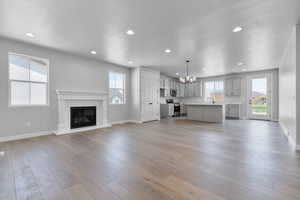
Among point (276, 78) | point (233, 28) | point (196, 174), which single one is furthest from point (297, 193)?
point (276, 78)

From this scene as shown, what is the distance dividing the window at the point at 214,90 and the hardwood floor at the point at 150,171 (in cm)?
584

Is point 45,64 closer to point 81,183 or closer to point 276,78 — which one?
point 81,183

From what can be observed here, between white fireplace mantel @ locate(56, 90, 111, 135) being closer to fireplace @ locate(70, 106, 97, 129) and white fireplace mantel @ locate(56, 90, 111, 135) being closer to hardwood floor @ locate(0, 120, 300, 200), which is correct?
fireplace @ locate(70, 106, 97, 129)

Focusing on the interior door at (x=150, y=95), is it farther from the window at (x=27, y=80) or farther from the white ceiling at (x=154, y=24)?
the window at (x=27, y=80)

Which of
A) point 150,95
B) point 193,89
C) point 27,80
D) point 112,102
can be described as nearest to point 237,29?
point 150,95

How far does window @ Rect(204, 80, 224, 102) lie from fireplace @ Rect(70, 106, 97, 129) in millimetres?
7390

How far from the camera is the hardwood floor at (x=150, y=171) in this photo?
5.16 ft

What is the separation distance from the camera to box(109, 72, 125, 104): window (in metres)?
6.16

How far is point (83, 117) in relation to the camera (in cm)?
523

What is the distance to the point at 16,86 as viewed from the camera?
12.7 ft

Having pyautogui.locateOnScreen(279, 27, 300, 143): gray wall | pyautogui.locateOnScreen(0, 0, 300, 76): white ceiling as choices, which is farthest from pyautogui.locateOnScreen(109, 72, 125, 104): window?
pyautogui.locateOnScreen(279, 27, 300, 143): gray wall

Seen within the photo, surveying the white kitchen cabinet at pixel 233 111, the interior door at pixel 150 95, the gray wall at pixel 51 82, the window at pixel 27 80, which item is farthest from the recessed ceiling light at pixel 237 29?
the white kitchen cabinet at pixel 233 111

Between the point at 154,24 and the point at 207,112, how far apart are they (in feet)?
17.5

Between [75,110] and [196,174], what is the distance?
180 inches
